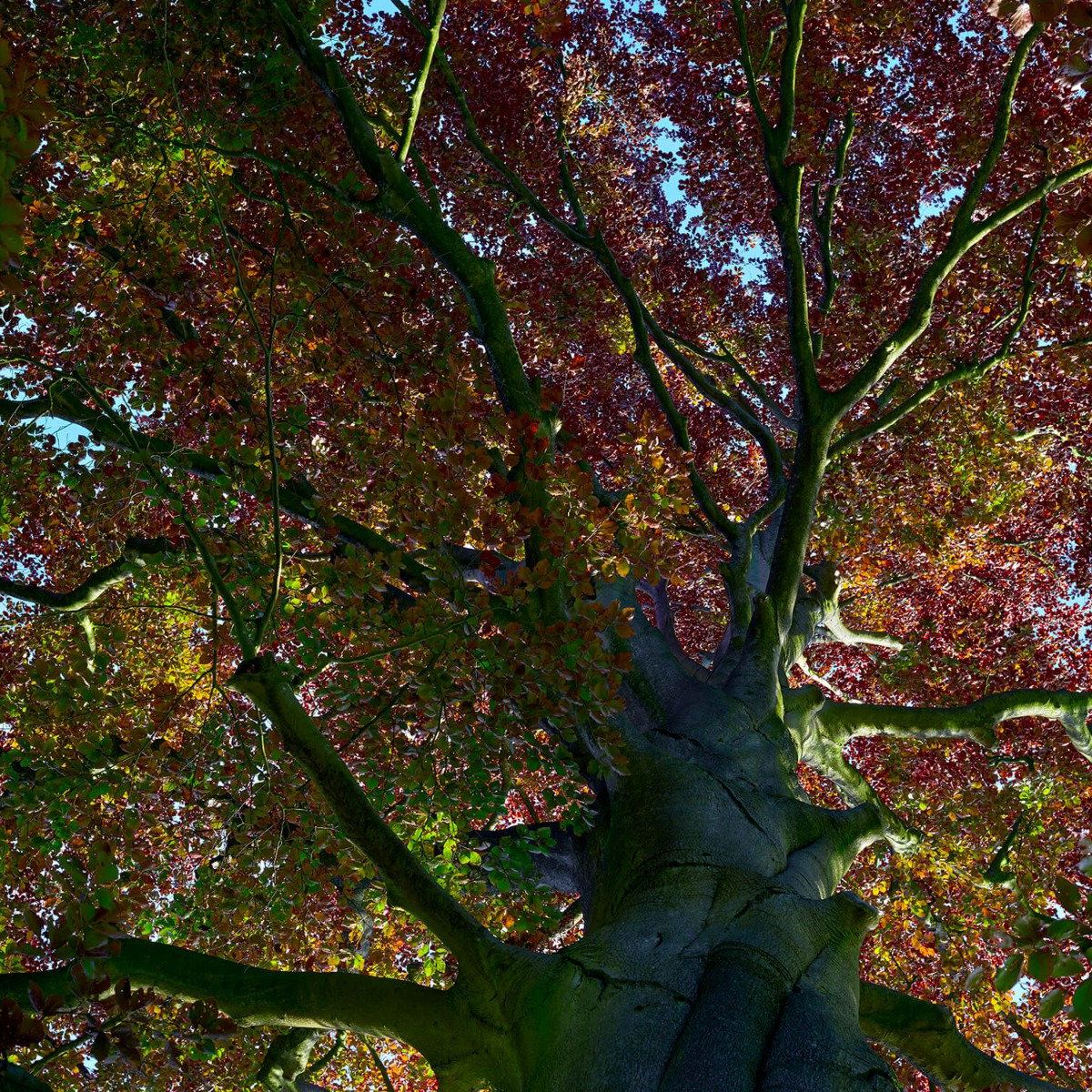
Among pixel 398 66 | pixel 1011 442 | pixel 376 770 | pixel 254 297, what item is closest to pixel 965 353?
pixel 1011 442

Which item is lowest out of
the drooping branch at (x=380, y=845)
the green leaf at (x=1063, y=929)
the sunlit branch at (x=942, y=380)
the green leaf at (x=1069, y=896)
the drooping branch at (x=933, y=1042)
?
the drooping branch at (x=933, y=1042)

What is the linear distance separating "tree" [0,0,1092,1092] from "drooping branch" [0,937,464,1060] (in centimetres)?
2

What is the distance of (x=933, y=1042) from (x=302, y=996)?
2.53 m

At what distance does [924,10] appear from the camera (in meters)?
11.0

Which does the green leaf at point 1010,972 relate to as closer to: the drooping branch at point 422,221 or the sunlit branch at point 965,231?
the drooping branch at point 422,221

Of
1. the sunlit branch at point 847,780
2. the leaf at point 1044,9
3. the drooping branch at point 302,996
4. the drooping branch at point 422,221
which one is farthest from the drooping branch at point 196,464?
the leaf at point 1044,9

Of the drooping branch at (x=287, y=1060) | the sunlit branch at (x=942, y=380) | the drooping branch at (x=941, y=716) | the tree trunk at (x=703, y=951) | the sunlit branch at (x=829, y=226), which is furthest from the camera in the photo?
the sunlit branch at (x=829, y=226)

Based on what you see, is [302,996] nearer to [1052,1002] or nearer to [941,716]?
[1052,1002]

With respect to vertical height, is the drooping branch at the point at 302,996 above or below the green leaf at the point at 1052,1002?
above

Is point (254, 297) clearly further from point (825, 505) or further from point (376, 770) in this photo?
point (825, 505)

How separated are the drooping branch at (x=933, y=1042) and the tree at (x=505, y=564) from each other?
0.02 metres

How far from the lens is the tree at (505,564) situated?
3.17 m

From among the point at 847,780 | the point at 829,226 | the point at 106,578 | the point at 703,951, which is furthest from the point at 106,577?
the point at 829,226

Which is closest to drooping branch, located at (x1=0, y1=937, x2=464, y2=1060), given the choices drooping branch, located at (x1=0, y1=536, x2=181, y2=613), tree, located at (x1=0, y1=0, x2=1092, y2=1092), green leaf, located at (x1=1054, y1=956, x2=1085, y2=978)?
tree, located at (x1=0, y1=0, x2=1092, y2=1092)
